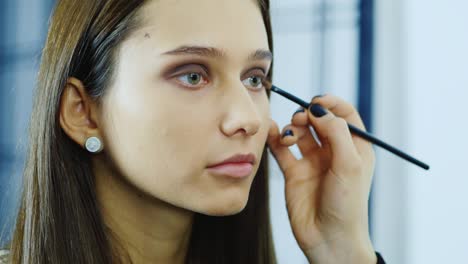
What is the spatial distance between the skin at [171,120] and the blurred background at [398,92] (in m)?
0.30

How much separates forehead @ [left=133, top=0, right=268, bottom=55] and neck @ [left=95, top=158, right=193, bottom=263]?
0.27 meters

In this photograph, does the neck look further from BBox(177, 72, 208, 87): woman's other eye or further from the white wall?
the white wall

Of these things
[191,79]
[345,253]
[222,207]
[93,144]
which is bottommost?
[345,253]

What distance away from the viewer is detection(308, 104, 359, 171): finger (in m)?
0.98

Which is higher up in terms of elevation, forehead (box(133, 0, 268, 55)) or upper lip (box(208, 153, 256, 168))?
forehead (box(133, 0, 268, 55))

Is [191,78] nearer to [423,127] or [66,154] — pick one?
[66,154]

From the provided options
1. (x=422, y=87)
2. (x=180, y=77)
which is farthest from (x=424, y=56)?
(x=180, y=77)

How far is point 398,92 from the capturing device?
4.03 ft

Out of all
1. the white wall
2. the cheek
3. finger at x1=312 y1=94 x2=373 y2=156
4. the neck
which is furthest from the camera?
the white wall

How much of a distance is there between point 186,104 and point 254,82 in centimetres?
18

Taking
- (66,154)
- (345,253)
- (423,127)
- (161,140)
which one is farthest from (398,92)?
(66,154)

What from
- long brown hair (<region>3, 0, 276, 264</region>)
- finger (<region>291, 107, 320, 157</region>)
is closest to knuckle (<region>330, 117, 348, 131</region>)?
finger (<region>291, 107, 320, 157</region>)

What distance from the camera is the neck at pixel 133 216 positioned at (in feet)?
3.03

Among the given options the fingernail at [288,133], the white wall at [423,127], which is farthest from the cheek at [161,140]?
the white wall at [423,127]
